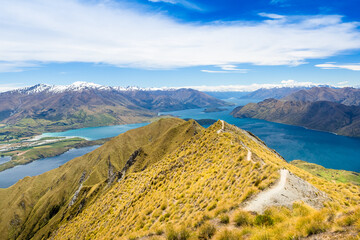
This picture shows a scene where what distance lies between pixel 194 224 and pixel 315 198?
9.81m

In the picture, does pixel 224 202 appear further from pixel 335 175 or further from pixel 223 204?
pixel 335 175

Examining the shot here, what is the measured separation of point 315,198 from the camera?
14.5 metres

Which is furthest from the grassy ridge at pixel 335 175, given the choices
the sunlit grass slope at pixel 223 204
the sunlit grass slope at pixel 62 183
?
the sunlit grass slope at pixel 223 204

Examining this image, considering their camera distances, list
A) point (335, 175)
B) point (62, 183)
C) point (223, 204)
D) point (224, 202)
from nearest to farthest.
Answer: point (223, 204)
point (224, 202)
point (335, 175)
point (62, 183)

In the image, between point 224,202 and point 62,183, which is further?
point 62,183

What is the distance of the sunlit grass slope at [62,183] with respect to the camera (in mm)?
106125

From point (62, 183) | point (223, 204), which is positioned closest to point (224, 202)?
point (223, 204)

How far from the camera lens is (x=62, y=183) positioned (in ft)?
500

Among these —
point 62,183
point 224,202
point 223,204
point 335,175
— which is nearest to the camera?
point 223,204

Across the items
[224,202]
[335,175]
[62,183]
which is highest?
[224,202]

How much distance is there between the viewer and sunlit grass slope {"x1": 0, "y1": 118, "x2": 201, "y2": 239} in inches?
4178

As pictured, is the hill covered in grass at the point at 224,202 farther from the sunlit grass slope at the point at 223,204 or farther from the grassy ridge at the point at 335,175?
the grassy ridge at the point at 335,175

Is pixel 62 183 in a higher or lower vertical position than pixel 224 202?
lower

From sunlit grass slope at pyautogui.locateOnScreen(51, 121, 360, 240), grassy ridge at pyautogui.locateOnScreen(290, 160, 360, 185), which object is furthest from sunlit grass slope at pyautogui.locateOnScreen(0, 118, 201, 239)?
grassy ridge at pyautogui.locateOnScreen(290, 160, 360, 185)
